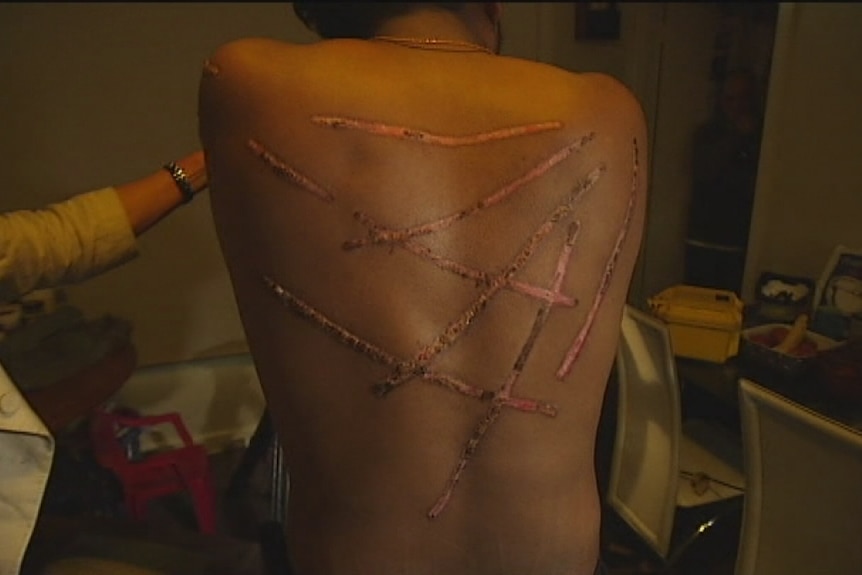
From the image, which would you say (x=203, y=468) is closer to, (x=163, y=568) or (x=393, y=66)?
(x=163, y=568)

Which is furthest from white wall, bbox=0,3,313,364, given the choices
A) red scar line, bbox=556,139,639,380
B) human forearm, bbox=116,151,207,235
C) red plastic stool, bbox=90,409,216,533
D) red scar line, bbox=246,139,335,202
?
red scar line, bbox=556,139,639,380

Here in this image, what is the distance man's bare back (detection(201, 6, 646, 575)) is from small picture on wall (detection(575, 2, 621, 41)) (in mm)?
1285

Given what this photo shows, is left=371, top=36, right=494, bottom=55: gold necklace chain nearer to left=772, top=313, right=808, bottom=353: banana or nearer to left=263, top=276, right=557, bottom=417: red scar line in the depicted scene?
left=263, top=276, right=557, bottom=417: red scar line

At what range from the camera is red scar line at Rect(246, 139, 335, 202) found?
0.58 meters

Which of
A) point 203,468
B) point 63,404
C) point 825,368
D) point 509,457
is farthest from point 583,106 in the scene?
point 203,468

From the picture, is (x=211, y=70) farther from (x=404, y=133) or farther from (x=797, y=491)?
(x=797, y=491)

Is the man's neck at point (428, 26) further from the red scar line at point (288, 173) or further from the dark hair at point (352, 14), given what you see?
the red scar line at point (288, 173)

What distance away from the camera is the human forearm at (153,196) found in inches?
34.1

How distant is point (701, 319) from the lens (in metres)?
1.06

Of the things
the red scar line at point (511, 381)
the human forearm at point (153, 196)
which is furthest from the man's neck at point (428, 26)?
the human forearm at point (153, 196)

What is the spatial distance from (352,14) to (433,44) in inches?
4.4

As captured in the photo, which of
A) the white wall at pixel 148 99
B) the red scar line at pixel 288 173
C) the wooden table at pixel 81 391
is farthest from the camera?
the white wall at pixel 148 99

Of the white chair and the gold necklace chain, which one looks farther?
the white chair

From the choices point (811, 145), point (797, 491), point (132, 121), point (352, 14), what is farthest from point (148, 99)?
point (797, 491)
